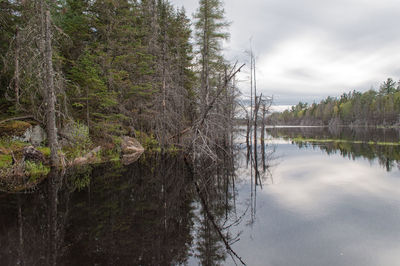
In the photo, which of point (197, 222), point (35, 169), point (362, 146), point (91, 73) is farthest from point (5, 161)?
point (362, 146)

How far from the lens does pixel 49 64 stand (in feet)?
37.7

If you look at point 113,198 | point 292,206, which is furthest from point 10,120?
point 292,206

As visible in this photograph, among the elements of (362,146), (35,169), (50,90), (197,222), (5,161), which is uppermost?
(50,90)

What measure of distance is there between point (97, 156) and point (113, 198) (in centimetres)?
880

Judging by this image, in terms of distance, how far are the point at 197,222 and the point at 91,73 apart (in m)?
13.5

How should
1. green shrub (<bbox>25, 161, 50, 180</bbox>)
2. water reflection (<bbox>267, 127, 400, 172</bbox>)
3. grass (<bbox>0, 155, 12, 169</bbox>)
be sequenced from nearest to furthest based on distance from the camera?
1. grass (<bbox>0, 155, 12, 169</bbox>)
2. green shrub (<bbox>25, 161, 50, 180</bbox>)
3. water reflection (<bbox>267, 127, 400, 172</bbox>)

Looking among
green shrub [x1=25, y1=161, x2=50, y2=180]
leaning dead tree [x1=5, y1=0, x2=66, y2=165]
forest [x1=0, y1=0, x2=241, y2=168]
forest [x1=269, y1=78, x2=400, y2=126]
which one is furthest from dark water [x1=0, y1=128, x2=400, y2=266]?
forest [x1=269, y1=78, x2=400, y2=126]

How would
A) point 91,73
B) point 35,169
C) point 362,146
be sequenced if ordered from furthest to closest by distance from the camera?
point 362,146 → point 91,73 → point 35,169

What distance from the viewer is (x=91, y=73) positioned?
15.3 metres

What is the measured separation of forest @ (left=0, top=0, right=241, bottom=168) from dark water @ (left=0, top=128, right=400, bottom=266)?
4177 millimetres

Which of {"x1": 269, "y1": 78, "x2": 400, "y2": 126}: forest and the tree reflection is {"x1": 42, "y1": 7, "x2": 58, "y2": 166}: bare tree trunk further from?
{"x1": 269, "y1": 78, "x2": 400, "y2": 126}: forest

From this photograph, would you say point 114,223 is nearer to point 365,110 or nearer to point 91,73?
point 91,73

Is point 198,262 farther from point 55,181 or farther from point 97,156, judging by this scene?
point 97,156

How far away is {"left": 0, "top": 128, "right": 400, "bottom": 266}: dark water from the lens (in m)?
4.43
